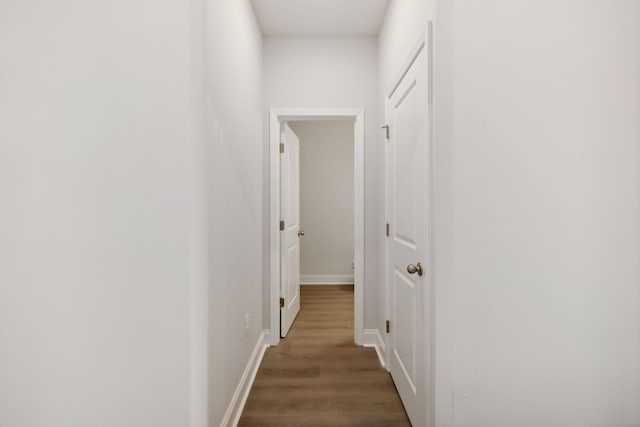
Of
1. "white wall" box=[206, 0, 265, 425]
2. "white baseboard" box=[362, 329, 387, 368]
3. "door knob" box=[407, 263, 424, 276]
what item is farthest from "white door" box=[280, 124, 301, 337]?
"door knob" box=[407, 263, 424, 276]

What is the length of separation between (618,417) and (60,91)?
8.05 ft

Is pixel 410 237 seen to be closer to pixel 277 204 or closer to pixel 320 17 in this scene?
pixel 277 204

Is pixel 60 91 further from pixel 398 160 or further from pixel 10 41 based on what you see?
pixel 398 160

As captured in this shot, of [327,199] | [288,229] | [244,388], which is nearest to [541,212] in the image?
[244,388]

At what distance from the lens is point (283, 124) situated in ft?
10.3

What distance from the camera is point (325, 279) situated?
5.41 m

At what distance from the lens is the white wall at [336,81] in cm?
297

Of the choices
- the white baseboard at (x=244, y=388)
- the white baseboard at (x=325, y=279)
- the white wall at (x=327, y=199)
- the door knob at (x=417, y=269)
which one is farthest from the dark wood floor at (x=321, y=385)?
the white wall at (x=327, y=199)

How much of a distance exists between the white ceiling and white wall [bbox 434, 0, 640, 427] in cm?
130

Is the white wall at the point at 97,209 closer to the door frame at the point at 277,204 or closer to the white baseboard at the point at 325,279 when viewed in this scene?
the door frame at the point at 277,204

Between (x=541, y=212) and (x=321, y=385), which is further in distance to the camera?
(x=321, y=385)

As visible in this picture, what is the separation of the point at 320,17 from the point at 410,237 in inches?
72.7

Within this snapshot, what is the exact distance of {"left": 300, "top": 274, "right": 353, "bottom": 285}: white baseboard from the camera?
5391 mm

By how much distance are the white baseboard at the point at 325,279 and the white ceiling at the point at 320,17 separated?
347 cm
